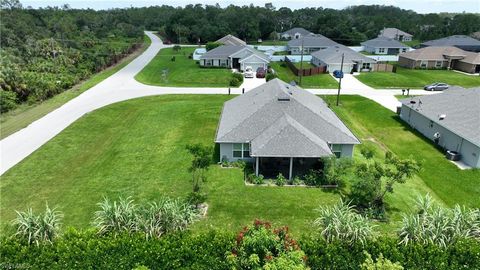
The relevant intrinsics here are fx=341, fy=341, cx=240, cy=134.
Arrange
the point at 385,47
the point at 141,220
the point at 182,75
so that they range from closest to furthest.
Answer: the point at 141,220 < the point at 182,75 < the point at 385,47

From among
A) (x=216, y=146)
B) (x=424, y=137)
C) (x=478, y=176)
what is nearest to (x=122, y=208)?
(x=216, y=146)

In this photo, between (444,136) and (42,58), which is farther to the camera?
(42,58)

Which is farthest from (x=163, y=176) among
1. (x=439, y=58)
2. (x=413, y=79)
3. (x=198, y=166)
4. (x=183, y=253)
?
(x=439, y=58)

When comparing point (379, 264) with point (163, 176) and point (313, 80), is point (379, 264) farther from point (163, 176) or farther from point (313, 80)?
point (313, 80)

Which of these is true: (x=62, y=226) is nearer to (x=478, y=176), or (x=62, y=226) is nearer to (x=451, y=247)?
(x=451, y=247)

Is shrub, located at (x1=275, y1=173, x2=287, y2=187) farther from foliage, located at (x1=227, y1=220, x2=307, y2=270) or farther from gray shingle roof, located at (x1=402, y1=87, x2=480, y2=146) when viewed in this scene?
gray shingle roof, located at (x1=402, y1=87, x2=480, y2=146)

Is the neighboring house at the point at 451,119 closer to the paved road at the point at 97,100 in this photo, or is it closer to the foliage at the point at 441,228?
the paved road at the point at 97,100

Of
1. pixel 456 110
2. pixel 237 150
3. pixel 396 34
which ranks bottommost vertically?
pixel 237 150
